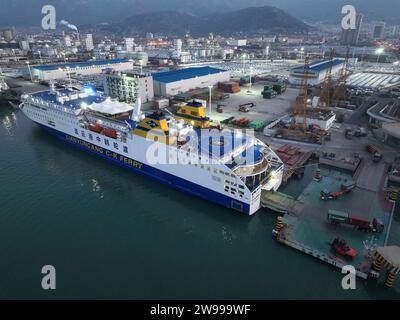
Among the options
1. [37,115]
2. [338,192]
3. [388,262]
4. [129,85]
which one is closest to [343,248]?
[388,262]

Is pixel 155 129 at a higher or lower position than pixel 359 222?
higher

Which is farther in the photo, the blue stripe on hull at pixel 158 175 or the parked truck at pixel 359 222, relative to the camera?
the blue stripe on hull at pixel 158 175

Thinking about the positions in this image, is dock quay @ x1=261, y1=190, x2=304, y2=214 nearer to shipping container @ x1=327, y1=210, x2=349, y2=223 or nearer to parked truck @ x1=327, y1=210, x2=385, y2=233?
shipping container @ x1=327, y1=210, x2=349, y2=223

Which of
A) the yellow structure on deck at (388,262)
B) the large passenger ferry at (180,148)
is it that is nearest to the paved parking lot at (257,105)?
the large passenger ferry at (180,148)

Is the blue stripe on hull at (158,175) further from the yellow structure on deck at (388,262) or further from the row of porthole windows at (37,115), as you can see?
the yellow structure on deck at (388,262)

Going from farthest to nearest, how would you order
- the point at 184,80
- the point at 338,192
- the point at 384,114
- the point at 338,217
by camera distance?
the point at 184,80 → the point at 384,114 → the point at 338,192 → the point at 338,217

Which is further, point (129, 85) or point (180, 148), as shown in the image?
point (129, 85)

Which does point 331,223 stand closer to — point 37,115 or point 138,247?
point 138,247
